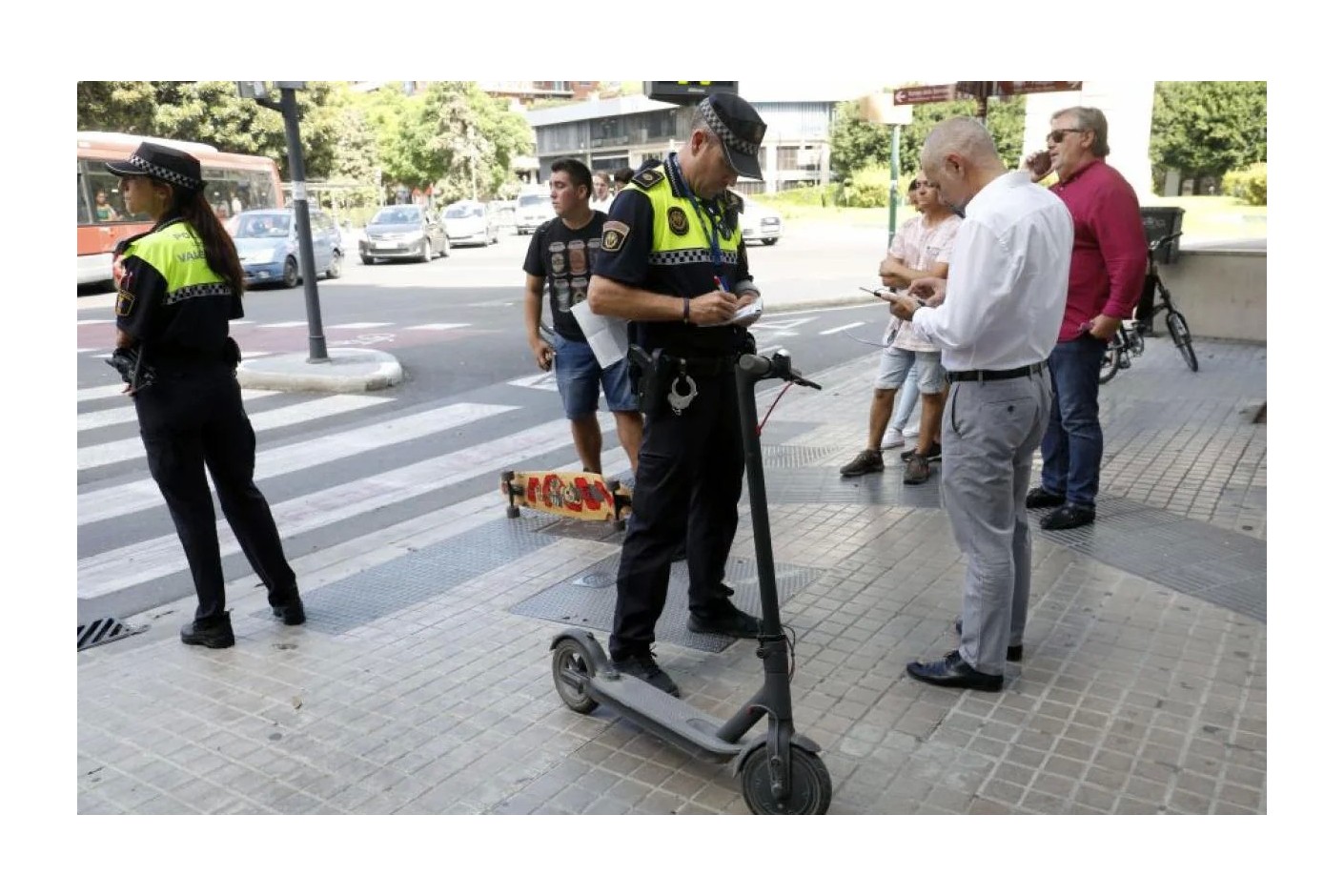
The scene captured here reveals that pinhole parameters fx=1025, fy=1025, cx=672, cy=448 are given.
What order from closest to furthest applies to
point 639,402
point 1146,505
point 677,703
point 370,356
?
point 677,703 → point 639,402 → point 1146,505 → point 370,356

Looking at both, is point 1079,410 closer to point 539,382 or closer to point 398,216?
point 539,382

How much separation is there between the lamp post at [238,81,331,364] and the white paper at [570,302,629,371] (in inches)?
281

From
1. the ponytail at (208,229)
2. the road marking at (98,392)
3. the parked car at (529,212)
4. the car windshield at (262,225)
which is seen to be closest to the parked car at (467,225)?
the parked car at (529,212)

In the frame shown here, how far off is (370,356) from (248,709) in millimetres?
8181

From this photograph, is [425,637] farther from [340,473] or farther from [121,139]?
[121,139]

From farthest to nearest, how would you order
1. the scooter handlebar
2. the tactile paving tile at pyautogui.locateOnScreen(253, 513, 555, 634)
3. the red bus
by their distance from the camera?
1. the red bus
2. the tactile paving tile at pyautogui.locateOnScreen(253, 513, 555, 634)
3. the scooter handlebar

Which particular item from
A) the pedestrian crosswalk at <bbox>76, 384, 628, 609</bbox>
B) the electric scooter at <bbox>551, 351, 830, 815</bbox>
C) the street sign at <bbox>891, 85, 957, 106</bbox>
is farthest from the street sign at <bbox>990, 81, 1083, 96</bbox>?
the electric scooter at <bbox>551, 351, 830, 815</bbox>

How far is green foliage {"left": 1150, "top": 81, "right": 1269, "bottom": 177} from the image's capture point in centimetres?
3928

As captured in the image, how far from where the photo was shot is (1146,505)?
5730 mm

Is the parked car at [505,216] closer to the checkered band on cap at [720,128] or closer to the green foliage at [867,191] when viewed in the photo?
the green foliage at [867,191]

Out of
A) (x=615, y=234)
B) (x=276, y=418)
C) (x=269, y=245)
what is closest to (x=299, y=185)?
(x=276, y=418)

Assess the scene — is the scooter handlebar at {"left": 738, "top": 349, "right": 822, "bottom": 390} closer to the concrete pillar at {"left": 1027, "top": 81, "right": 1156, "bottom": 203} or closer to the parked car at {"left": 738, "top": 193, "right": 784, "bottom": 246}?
the concrete pillar at {"left": 1027, "top": 81, "right": 1156, "bottom": 203}

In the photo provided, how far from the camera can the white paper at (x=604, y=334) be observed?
3.61 metres

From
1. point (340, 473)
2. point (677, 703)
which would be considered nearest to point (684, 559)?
point (677, 703)
